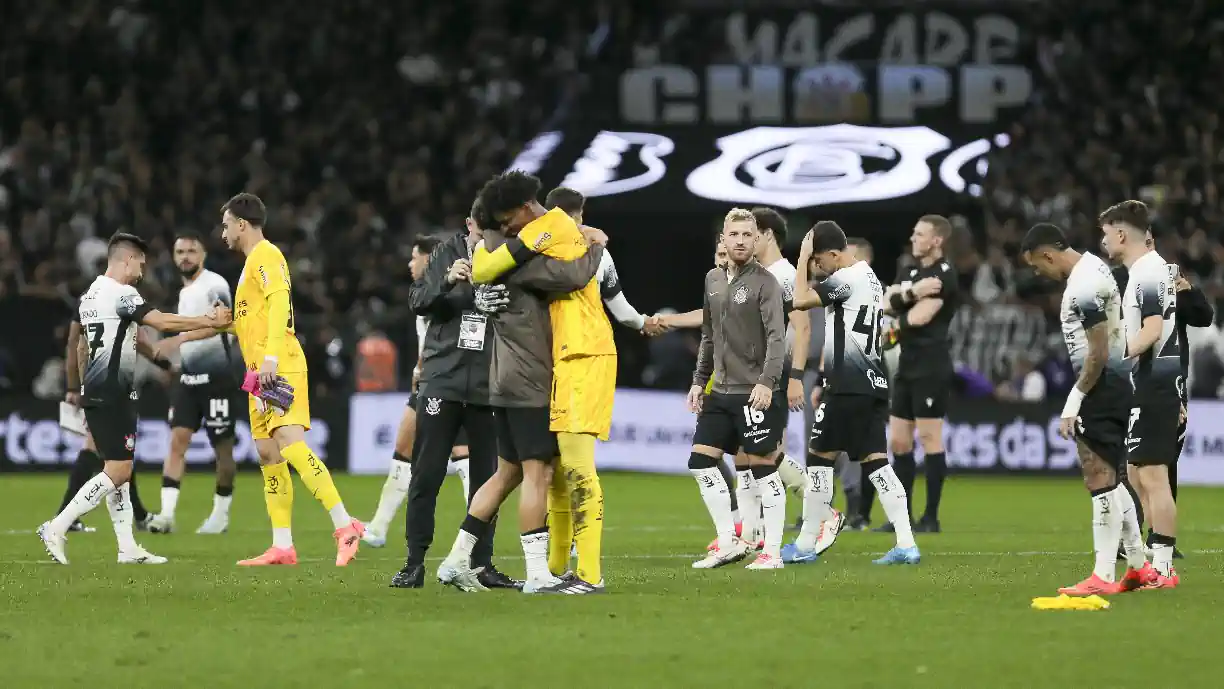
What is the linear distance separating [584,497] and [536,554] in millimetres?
422

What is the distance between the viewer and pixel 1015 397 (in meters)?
27.0

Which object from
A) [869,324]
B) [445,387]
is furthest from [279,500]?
[869,324]

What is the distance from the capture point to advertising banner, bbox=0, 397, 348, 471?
2517cm

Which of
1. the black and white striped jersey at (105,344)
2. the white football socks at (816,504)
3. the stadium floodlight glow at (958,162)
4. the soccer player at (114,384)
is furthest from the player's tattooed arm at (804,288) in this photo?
the stadium floodlight glow at (958,162)

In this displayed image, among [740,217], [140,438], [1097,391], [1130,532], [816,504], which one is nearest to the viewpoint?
[1097,391]

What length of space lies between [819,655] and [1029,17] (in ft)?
94.1

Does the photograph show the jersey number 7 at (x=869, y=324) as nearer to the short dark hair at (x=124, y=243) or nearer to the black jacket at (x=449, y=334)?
the black jacket at (x=449, y=334)

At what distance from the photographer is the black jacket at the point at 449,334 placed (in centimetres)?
1103

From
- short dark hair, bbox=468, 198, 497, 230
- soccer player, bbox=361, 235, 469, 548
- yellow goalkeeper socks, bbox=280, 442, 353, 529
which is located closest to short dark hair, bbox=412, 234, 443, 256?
soccer player, bbox=361, 235, 469, 548

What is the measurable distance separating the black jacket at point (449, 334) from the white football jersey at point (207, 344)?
562 cm

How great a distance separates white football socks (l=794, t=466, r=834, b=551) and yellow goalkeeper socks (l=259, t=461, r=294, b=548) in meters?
3.53

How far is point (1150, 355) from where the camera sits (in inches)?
430

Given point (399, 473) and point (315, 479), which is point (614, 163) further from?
point (315, 479)

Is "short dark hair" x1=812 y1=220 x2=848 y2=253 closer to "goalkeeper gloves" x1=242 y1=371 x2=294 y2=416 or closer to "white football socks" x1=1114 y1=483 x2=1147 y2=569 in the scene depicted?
"white football socks" x1=1114 y1=483 x2=1147 y2=569
